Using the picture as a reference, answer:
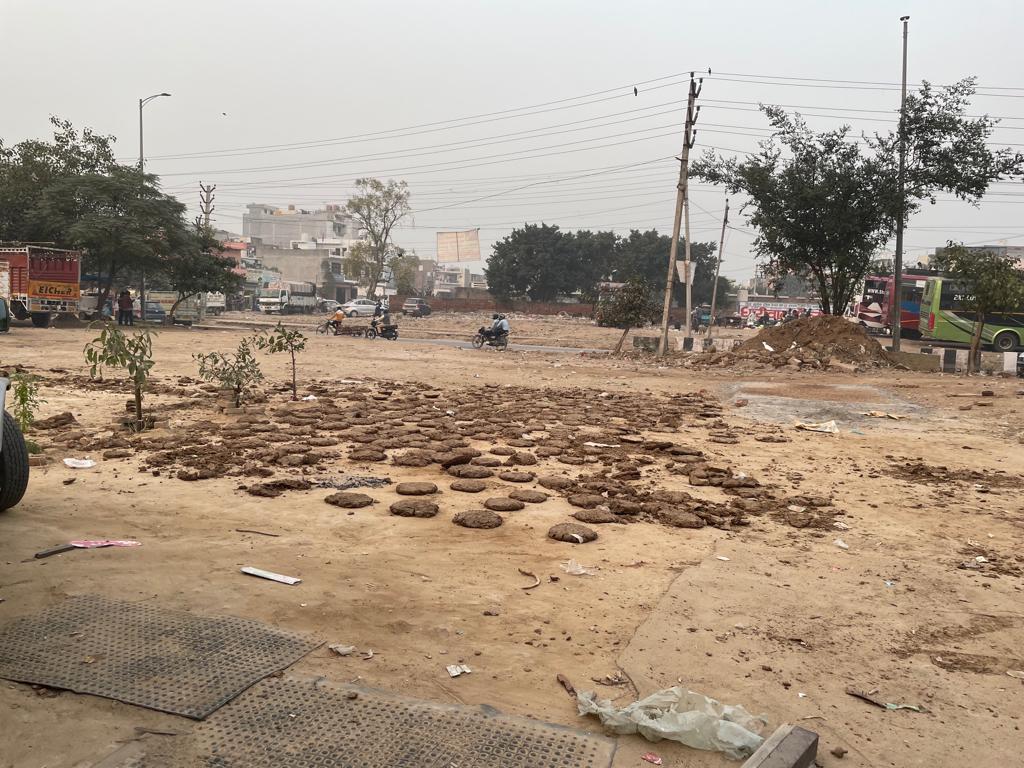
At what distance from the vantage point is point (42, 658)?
3250mm

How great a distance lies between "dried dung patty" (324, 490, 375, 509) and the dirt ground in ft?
0.33

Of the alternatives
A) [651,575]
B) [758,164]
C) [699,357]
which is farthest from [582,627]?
[758,164]

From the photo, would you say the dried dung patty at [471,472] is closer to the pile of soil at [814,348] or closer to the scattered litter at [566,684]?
the scattered litter at [566,684]

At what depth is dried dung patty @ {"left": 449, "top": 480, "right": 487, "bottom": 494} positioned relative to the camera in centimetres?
670

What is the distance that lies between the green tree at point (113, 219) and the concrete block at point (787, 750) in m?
30.5

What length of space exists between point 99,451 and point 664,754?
661 cm

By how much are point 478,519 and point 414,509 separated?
0.54 meters

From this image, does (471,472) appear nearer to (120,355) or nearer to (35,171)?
(120,355)

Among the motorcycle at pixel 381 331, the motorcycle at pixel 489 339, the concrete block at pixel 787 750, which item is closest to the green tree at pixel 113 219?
the motorcycle at pixel 381 331

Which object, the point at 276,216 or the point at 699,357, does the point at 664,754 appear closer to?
the point at 699,357

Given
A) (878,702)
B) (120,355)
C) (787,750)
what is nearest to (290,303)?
(120,355)

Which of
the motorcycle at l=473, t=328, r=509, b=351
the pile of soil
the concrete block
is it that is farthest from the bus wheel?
the concrete block

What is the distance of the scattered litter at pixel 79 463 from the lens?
689cm

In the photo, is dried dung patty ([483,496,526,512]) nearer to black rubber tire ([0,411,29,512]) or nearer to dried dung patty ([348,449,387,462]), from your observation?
dried dung patty ([348,449,387,462])
